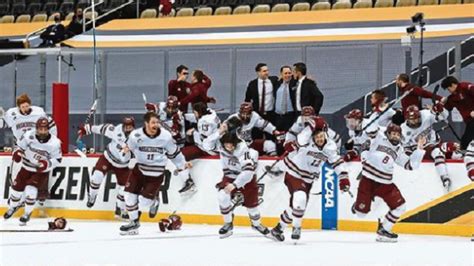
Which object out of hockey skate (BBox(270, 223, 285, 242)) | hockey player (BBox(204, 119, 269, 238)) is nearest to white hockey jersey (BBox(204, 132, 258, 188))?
hockey player (BBox(204, 119, 269, 238))

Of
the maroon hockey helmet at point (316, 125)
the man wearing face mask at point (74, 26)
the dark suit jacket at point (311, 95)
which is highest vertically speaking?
the man wearing face mask at point (74, 26)

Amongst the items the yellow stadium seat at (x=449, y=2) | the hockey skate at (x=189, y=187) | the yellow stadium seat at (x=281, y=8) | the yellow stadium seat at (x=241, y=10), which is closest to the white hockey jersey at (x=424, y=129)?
the hockey skate at (x=189, y=187)

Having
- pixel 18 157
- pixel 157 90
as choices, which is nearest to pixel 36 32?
pixel 157 90

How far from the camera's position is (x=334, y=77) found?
48.5ft

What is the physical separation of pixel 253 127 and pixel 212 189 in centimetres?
87

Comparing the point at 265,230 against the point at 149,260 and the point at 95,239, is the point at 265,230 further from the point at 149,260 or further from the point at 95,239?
the point at 149,260

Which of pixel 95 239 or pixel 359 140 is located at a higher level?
pixel 359 140

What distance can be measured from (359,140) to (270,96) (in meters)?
1.28

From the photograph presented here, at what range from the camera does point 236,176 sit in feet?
39.2

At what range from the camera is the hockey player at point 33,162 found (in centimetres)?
1333

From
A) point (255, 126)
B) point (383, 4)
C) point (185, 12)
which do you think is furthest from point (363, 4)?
point (255, 126)

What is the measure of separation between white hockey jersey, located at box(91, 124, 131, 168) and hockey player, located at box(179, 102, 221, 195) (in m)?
0.71

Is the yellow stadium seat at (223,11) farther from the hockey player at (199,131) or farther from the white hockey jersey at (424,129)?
the white hockey jersey at (424,129)

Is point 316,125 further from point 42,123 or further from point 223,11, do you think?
point 223,11
